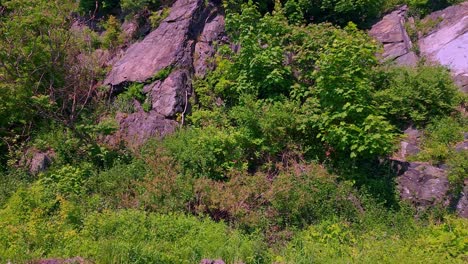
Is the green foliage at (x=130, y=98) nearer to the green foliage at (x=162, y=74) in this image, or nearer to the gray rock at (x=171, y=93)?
the gray rock at (x=171, y=93)

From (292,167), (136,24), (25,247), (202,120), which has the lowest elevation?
(292,167)

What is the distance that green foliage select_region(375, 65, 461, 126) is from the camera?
8859 millimetres

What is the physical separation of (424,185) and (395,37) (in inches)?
213

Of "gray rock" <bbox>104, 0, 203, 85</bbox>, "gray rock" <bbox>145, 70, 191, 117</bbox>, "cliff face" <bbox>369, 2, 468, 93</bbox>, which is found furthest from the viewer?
"gray rock" <bbox>104, 0, 203, 85</bbox>

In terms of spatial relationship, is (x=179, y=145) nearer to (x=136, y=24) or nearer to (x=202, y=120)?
(x=202, y=120)

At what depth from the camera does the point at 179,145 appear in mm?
8766

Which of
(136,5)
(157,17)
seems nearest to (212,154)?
(157,17)

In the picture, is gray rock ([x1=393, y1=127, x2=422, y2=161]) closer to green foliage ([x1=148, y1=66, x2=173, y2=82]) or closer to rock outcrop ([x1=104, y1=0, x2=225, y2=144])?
rock outcrop ([x1=104, y1=0, x2=225, y2=144])

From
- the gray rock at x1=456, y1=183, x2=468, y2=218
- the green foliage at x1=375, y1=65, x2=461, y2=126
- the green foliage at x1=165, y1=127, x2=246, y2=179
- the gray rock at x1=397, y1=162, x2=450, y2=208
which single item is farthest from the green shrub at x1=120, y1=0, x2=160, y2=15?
the gray rock at x1=456, y1=183, x2=468, y2=218

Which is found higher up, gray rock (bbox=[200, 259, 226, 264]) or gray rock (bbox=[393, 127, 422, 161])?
gray rock (bbox=[200, 259, 226, 264])

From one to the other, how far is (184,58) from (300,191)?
5.45 m

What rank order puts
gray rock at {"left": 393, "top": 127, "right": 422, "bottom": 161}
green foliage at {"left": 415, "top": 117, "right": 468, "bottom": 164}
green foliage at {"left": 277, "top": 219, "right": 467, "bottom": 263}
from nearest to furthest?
green foliage at {"left": 277, "top": 219, "right": 467, "bottom": 263}, green foliage at {"left": 415, "top": 117, "right": 468, "bottom": 164}, gray rock at {"left": 393, "top": 127, "right": 422, "bottom": 161}

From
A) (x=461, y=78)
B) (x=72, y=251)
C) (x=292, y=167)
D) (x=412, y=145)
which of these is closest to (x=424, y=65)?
(x=461, y=78)

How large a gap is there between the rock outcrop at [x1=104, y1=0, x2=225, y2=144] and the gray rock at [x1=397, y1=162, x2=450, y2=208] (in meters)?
5.28
